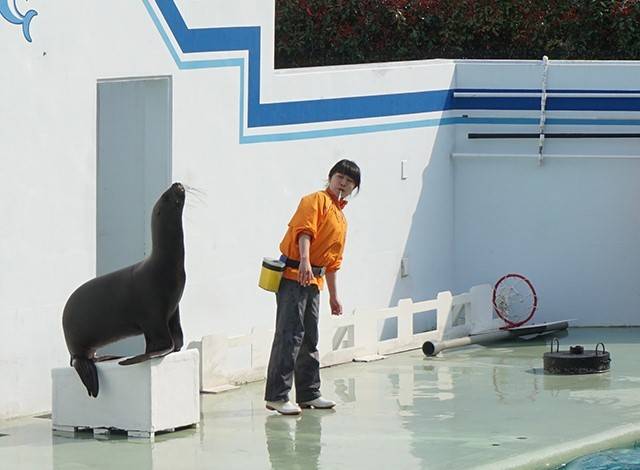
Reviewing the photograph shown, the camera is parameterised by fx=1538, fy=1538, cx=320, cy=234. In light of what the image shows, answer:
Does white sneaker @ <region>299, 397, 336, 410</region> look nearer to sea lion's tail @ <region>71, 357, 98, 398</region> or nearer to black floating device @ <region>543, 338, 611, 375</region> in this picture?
sea lion's tail @ <region>71, 357, 98, 398</region>

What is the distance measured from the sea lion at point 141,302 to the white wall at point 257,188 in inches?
22.9

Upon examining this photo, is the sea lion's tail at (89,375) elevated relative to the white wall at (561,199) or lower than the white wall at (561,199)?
lower

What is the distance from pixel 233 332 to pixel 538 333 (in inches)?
121

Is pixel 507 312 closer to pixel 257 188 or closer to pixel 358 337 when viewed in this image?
pixel 358 337

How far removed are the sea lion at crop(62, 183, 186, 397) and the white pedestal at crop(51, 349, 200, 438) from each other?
0.08 metres

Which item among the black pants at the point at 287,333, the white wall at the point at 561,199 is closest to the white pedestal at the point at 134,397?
the black pants at the point at 287,333

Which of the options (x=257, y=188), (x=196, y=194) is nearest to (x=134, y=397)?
(x=196, y=194)

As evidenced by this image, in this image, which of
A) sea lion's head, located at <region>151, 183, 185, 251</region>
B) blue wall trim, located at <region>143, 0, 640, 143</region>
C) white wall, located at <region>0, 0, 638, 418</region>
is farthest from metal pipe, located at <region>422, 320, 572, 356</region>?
sea lion's head, located at <region>151, 183, 185, 251</region>

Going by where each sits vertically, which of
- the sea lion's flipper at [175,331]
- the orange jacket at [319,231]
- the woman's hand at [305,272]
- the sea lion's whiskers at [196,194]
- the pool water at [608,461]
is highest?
the sea lion's whiskers at [196,194]

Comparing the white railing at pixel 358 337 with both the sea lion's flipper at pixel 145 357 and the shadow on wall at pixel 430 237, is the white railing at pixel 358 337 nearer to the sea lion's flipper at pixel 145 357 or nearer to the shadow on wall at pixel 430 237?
the shadow on wall at pixel 430 237

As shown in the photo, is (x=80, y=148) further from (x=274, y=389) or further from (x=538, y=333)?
(x=538, y=333)

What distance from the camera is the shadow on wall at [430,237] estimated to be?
13.2 meters

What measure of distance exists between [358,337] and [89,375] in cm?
346

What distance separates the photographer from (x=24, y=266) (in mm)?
9258
